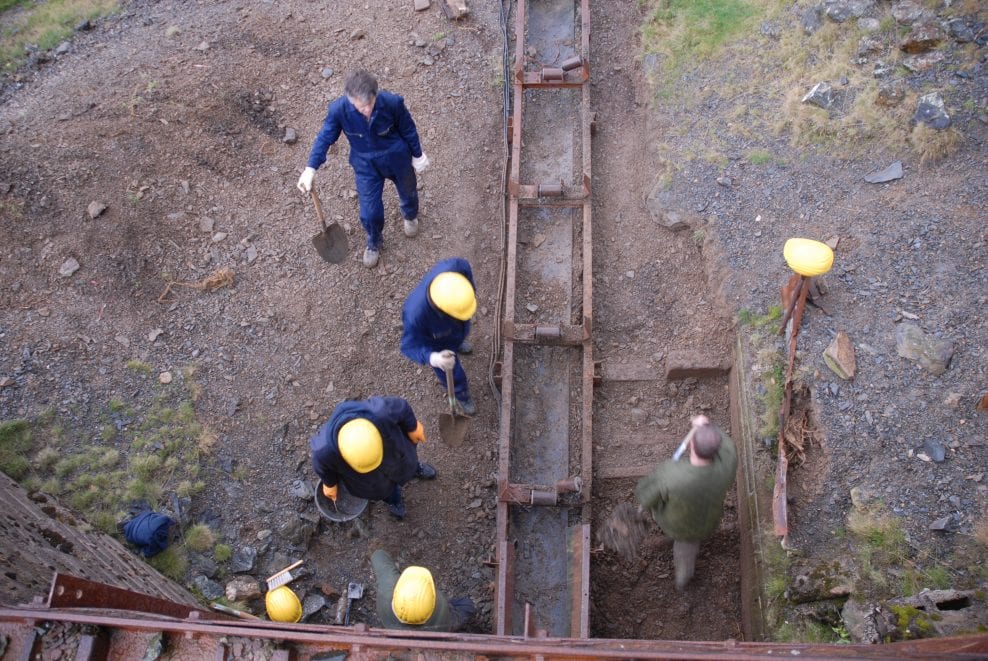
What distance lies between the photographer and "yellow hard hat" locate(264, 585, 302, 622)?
5098mm

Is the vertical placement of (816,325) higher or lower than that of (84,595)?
higher

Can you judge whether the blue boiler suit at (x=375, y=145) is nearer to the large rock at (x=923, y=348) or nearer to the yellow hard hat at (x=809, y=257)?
the yellow hard hat at (x=809, y=257)

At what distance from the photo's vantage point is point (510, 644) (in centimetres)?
336

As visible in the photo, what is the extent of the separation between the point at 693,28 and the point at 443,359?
5326 mm

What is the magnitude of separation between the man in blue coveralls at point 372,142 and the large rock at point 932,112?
15.0 ft

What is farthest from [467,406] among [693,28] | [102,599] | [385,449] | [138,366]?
[693,28]

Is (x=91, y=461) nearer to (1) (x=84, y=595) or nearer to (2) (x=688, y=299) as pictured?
(1) (x=84, y=595)

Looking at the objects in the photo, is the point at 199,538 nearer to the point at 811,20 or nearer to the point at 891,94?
the point at 891,94

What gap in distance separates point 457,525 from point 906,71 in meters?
6.03

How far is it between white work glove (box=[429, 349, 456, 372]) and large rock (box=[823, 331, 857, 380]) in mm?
2953

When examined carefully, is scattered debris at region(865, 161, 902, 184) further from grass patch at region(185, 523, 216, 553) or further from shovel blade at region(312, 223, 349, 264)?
grass patch at region(185, 523, 216, 553)

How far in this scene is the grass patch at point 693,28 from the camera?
26.0 ft

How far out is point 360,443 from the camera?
15.0ft

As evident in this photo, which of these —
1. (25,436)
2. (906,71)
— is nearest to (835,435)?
(906,71)
